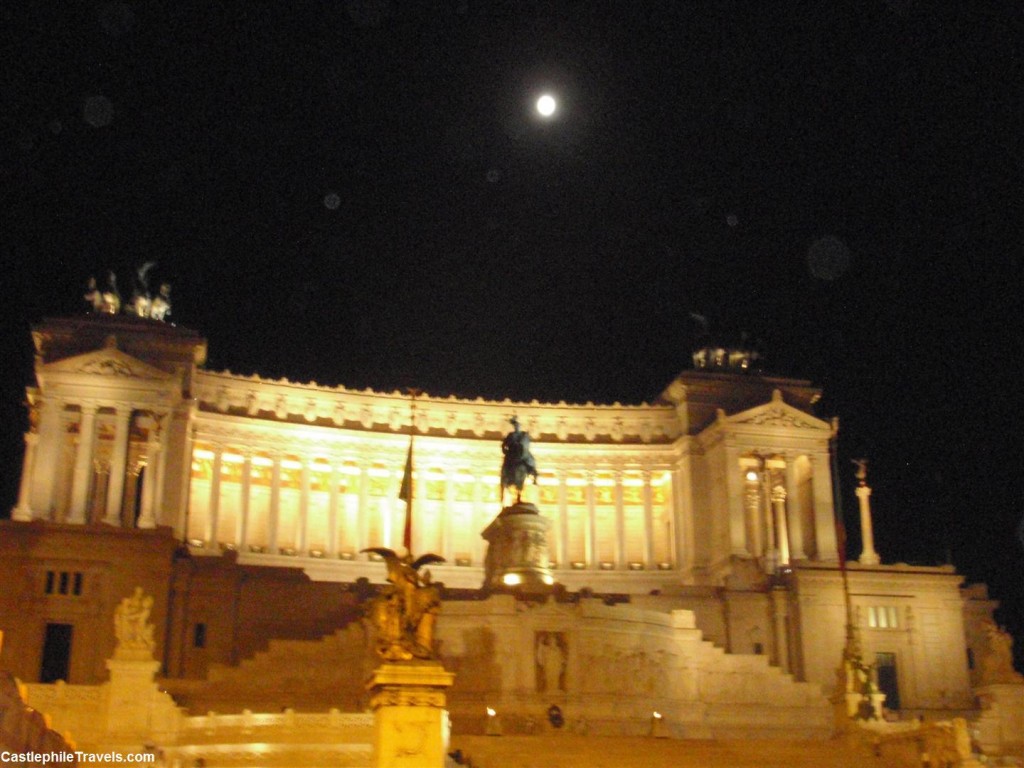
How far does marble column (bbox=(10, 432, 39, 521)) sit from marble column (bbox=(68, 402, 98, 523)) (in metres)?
2.37

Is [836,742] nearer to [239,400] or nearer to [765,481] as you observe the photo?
[765,481]

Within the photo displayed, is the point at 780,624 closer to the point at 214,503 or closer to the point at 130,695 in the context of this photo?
the point at 214,503

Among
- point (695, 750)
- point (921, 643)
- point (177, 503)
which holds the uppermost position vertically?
point (177, 503)

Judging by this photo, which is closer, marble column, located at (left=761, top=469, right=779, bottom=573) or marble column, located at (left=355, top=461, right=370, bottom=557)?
marble column, located at (left=761, top=469, right=779, bottom=573)

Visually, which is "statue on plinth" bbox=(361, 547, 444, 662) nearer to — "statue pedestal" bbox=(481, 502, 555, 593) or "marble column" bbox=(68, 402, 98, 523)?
"statue pedestal" bbox=(481, 502, 555, 593)

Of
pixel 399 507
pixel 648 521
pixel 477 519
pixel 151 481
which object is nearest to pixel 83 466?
pixel 151 481

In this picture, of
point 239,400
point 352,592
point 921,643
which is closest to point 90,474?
point 239,400

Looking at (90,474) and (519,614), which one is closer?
(519,614)

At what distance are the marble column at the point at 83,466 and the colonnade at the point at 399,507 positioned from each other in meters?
8.67

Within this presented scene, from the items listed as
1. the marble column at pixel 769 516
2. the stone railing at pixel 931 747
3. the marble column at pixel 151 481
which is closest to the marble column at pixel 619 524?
the marble column at pixel 769 516

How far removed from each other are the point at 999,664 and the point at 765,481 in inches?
1226

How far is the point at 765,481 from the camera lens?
276 ft

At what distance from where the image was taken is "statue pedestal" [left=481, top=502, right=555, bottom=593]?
58781mm

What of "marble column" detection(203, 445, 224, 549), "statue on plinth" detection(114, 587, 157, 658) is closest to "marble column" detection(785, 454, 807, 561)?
"marble column" detection(203, 445, 224, 549)
